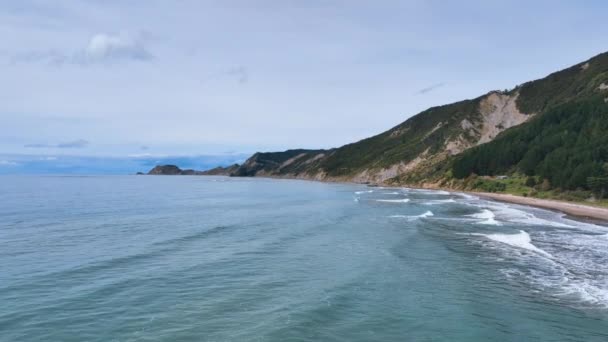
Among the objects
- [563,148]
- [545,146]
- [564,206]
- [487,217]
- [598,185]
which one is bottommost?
[487,217]

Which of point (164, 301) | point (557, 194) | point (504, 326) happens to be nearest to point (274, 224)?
point (164, 301)

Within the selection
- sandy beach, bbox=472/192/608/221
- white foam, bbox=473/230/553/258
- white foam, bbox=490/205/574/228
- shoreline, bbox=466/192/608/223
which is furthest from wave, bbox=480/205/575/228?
white foam, bbox=473/230/553/258

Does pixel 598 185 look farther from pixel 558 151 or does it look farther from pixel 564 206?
pixel 558 151

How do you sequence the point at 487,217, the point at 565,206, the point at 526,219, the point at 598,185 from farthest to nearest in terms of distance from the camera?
the point at 598,185
the point at 565,206
the point at 487,217
the point at 526,219

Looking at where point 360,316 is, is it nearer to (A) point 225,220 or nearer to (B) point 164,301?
(B) point 164,301

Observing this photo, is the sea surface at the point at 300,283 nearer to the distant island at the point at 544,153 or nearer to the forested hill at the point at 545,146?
the distant island at the point at 544,153

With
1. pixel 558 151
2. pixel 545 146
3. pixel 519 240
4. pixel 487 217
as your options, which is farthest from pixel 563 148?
pixel 519 240

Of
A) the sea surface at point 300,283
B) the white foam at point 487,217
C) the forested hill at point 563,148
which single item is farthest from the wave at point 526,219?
the forested hill at point 563,148
